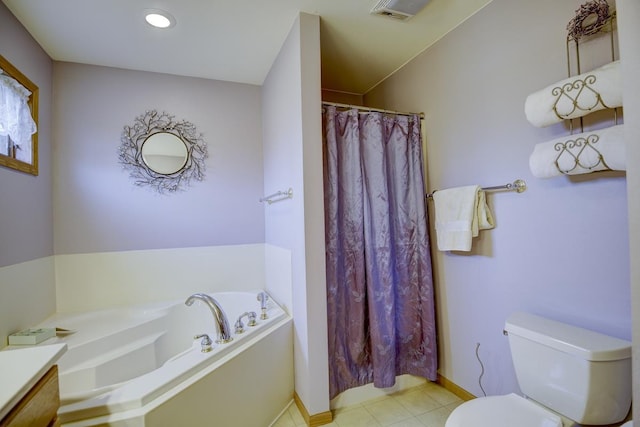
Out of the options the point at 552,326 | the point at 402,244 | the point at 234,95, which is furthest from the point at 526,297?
the point at 234,95

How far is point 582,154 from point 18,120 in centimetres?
291

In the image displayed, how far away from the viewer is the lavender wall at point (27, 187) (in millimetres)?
1608

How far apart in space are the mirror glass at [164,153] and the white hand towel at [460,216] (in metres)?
2.02

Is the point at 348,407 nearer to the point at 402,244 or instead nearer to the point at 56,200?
the point at 402,244

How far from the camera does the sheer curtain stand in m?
1.62

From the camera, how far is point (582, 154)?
117cm

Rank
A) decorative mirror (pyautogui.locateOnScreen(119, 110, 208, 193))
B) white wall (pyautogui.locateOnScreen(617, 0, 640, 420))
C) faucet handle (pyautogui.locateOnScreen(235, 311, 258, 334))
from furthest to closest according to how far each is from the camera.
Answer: decorative mirror (pyautogui.locateOnScreen(119, 110, 208, 193)) < faucet handle (pyautogui.locateOnScreen(235, 311, 258, 334)) < white wall (pyautogui.locateOnScreen(617, 0, 640, 420))

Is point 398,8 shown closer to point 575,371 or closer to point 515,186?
point 515,186

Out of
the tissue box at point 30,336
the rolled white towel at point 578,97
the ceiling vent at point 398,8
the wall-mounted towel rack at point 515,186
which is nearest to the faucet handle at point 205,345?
the tissue box at point 30,336

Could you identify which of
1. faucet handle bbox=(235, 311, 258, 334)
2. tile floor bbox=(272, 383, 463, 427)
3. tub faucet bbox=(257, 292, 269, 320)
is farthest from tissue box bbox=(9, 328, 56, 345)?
tile floor bbox=(272, 383, 463, 427)

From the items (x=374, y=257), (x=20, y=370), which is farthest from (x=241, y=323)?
(x=20, y=370)

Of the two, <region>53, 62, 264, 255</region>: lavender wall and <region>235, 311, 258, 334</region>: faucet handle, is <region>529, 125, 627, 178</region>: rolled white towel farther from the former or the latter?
<region>53, 62, 264, 255</region>: lavender wall

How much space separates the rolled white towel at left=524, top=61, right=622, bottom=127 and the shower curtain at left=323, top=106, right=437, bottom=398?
A: 2.79ft

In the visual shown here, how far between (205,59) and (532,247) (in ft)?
8.11
